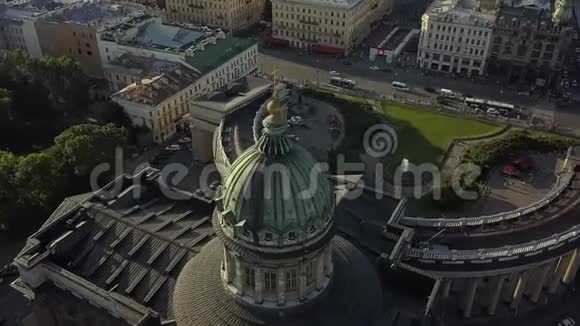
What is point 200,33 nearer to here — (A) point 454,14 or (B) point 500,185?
(A) point 454,14

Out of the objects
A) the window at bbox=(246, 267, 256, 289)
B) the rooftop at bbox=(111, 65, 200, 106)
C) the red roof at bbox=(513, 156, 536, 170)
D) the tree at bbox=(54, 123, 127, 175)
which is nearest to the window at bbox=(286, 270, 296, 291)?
the window at bbox=(246, 267, 256, 289)

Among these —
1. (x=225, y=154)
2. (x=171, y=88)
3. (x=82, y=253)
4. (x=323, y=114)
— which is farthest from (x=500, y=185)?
(x=82, y=253)

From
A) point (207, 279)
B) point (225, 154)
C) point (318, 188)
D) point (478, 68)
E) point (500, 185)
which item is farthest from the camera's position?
point (478, 68)

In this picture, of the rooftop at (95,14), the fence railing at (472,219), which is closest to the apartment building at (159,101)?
the rooftop at (95,14)

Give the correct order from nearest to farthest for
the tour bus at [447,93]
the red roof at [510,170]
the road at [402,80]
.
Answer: the red roof at [510,170] → the tour bus at [447,93] → the road at [402,80]

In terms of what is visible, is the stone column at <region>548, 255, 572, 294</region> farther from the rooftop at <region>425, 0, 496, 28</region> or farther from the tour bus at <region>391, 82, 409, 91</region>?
the rooftop at <region>425, 0, 496, 28</region>

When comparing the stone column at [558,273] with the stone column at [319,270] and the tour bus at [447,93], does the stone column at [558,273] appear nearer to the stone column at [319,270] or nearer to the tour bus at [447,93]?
the stone column at [319,270]
